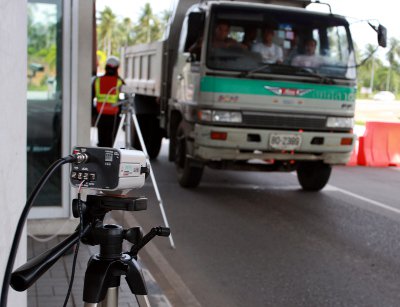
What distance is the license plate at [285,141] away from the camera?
8.42 metres

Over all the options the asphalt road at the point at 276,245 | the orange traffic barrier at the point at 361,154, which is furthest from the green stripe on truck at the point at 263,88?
the orange traffic barrier at the point at 361,154

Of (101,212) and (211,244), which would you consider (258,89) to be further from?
(101,212)

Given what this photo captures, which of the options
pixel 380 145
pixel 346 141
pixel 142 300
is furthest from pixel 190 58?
pixel 142 300

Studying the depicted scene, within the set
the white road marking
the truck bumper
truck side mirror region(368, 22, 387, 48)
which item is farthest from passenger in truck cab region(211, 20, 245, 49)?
the white road marking

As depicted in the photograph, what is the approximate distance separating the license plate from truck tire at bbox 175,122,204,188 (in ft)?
4.54

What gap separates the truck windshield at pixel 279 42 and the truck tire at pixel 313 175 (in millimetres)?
1642

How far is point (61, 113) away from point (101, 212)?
3.97 m

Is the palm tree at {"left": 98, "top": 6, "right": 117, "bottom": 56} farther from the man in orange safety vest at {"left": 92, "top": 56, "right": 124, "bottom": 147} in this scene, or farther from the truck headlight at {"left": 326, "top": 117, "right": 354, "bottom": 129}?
the truck headlight at {"left": 326, "top": 117, "right": 354, "bottom": 129}

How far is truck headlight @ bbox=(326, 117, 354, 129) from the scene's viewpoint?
345 inches

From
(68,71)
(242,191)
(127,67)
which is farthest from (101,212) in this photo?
(127,67)

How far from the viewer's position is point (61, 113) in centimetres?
568

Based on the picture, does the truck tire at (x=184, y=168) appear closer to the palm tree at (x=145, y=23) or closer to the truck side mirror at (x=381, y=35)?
the truck side mirror at (x=381, y=35)

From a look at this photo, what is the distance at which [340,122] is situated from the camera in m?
8.84

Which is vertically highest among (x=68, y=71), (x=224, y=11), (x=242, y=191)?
(x=224, y=11)
